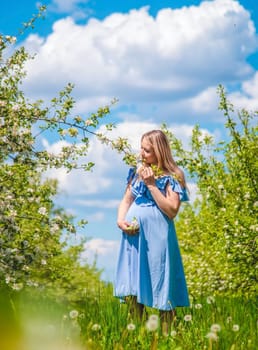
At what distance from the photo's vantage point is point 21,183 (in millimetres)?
5984

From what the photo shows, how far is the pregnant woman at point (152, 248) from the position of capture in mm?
4781

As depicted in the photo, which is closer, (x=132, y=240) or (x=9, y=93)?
(x=132, y=240)

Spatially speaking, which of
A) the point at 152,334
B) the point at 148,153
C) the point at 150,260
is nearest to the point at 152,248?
the point at 150,260

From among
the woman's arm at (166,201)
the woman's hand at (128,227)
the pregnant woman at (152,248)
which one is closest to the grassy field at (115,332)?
the pregnant woman at (152,248)

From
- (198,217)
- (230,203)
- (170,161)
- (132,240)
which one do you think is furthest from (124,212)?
(198,217)

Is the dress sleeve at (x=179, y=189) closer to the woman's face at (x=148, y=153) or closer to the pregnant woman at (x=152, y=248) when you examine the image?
the pregnant woman at (x=152, y=248)

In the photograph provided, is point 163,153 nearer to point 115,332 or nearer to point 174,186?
point 174,186

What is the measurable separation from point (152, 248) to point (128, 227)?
28cm

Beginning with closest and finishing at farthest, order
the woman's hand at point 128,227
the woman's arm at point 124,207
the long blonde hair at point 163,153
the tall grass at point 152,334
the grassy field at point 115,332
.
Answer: the grassy field at point 115,332 → the tall grass at point 152,334 → the woman's hand at point 128,227 → the woman's arm at point 124,207 → the long blonde hair at point 163,153

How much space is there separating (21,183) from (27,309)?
5.60 metres

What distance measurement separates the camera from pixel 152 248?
190 inches

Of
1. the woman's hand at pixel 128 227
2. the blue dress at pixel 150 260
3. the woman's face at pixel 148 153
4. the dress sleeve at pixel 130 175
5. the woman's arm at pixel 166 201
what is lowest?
the blue dress at pixel 150 260

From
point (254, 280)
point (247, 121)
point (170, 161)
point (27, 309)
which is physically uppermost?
point (247, 121)

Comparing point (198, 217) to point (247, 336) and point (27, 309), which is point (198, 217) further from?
point (27, 309)
